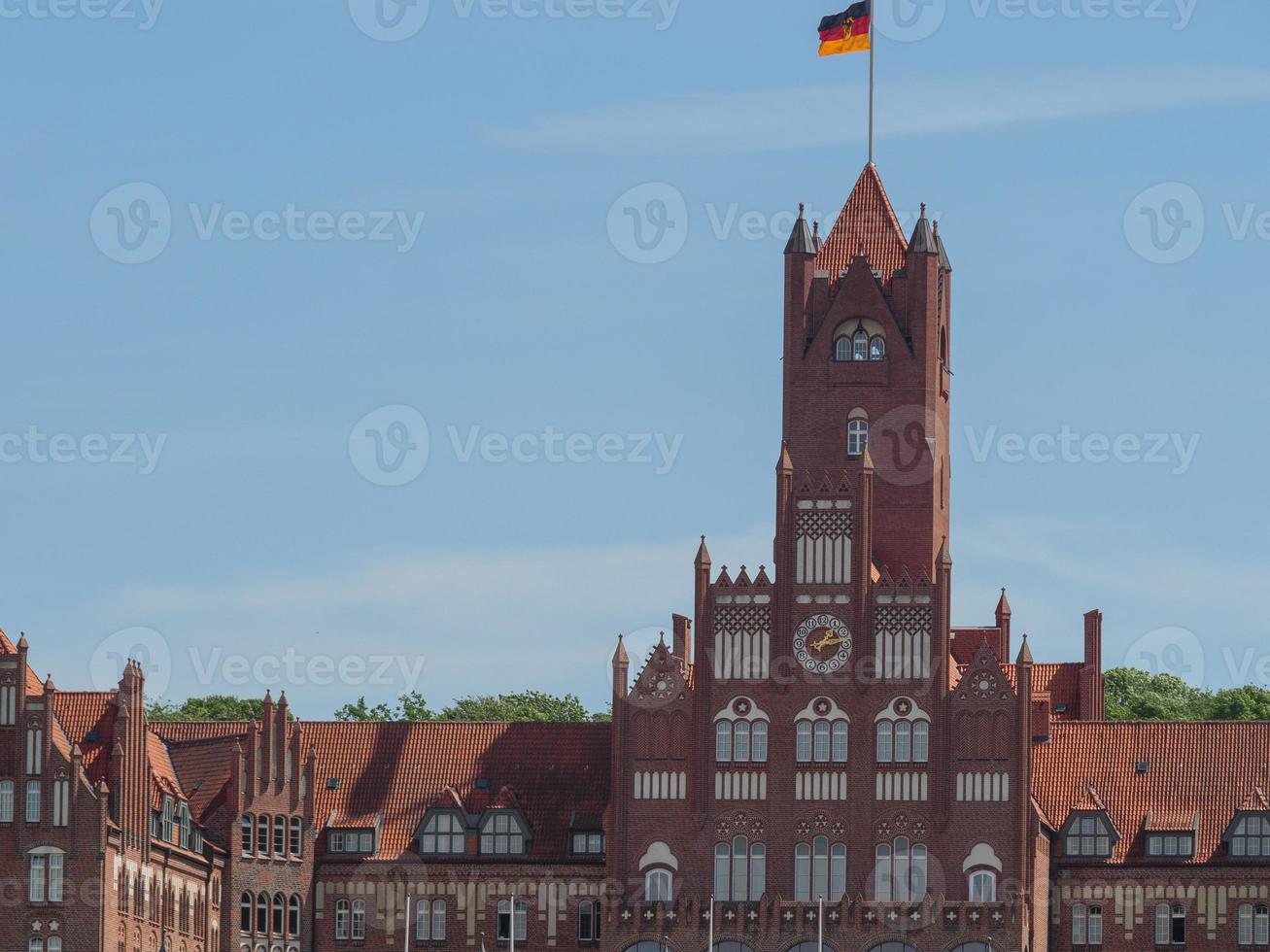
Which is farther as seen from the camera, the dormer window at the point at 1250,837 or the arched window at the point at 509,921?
the arched window at the point at 509,921

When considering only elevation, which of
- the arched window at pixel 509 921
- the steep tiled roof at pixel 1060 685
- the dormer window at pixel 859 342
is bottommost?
the arched window at pixel 509 921

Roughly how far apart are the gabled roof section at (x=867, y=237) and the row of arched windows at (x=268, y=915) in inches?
1422

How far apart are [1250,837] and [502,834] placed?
30553 mm

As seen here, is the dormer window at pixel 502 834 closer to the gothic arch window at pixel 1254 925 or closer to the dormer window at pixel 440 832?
the dormer window at pixel 440 832

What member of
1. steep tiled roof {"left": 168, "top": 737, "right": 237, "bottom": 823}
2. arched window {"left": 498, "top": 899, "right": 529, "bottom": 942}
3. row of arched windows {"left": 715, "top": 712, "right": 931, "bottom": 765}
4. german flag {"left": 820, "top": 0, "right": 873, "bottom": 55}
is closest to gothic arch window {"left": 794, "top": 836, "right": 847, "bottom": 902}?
row of arched windows {"left": 715, "top": 712, "right": 931, "bottom": 765}

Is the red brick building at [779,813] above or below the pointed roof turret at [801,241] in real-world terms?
below

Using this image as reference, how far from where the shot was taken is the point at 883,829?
529 feet

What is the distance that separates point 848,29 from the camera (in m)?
167

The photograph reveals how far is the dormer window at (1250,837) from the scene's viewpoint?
532 ft

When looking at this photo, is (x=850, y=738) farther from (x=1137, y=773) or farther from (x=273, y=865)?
(x=273, y=865)

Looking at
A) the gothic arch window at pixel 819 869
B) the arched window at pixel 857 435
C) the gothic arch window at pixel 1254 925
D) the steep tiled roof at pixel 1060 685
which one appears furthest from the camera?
the steep tiled roof at pixel 1060 685

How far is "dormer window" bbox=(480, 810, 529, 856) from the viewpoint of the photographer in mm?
164375

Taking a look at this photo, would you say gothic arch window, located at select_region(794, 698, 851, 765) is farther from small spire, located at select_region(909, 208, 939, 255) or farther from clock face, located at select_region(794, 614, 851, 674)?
small spire, located at select_region(909, 208, 939, 255)

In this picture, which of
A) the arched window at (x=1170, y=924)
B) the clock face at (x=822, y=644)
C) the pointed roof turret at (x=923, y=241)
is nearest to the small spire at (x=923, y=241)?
the pointed roof turret at (x=923, y=241)
